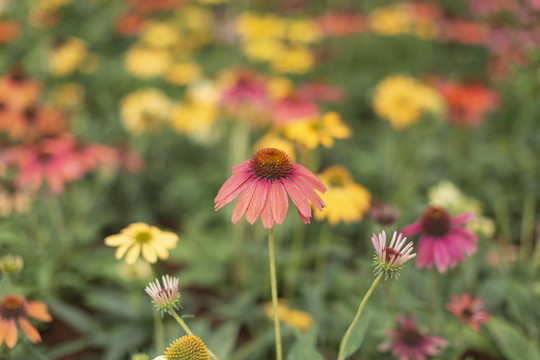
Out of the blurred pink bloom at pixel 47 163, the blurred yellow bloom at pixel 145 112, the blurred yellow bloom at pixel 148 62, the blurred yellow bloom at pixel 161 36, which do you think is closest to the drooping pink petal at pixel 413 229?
the blurred pink bloom at pixel 47 163

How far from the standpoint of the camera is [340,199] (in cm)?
160

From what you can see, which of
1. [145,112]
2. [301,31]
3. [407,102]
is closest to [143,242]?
[145,112]

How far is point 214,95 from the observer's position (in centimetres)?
257

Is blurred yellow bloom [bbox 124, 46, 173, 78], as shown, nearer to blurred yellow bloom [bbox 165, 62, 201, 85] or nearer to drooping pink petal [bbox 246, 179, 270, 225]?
blurred yellow bloom [bbox 165, 62, 201, 85]

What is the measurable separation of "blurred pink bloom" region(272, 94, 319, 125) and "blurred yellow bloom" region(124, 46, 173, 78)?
105 centimetres

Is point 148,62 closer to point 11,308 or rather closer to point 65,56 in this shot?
point 65,56

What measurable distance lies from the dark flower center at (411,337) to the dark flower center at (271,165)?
1.95 ft

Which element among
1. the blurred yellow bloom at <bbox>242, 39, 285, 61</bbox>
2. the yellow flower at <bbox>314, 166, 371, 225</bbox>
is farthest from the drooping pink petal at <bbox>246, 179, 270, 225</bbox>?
the blurred yellow bloom at <bbox>242, 39, 285, 61</bbox>

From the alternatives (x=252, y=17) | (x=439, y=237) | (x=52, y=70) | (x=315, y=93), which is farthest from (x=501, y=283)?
(x=52, y=70)

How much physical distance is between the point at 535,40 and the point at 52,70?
8.86 ft

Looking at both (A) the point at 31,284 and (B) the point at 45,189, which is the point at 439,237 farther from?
(B) the point at 45,189

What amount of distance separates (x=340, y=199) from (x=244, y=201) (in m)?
0.72

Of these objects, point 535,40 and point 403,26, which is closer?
point 535,40

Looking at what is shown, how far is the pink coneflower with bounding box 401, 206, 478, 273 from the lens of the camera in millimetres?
1153
